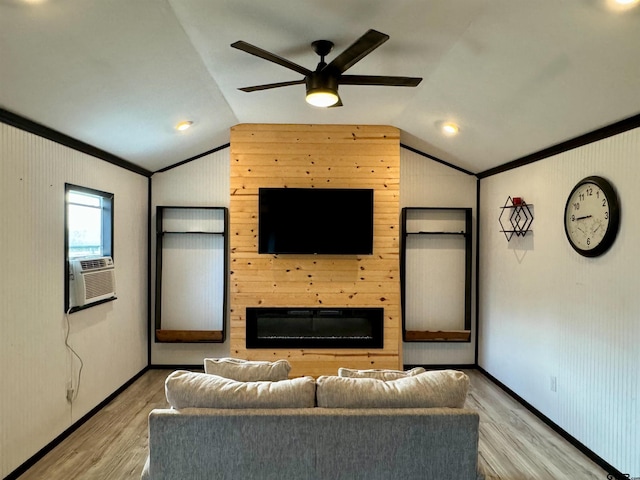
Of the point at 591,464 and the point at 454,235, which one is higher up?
the point at 454,235

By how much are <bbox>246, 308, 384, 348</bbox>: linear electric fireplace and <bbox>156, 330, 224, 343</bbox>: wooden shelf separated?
0.62 metres

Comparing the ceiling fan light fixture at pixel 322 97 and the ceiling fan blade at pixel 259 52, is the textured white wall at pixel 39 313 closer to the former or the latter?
the ceiling fan blade at pixel 259 52

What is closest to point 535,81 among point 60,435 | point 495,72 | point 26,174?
point 495,72

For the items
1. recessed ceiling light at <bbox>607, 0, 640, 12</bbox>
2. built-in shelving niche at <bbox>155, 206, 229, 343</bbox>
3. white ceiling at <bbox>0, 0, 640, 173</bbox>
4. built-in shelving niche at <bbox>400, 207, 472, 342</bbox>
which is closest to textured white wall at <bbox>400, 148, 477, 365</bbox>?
built-in shelving niche at <bbox>400, 207, 472, 342</bbox>

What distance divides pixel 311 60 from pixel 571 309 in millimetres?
2860

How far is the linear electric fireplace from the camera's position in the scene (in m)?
4.45

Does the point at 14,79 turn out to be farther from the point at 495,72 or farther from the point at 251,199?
the point at 495,72

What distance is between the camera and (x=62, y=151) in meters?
3.16

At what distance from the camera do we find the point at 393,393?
6.03 feet

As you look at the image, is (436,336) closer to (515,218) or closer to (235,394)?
(515,218)

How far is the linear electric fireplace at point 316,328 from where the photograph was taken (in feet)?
14.6

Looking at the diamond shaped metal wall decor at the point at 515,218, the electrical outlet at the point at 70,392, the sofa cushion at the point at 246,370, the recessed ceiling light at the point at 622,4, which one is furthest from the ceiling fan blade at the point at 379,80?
the electrical outlet at the point at 70,392

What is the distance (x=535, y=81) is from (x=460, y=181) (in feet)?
8.33

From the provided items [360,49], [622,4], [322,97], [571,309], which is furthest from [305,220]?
[622,4]
